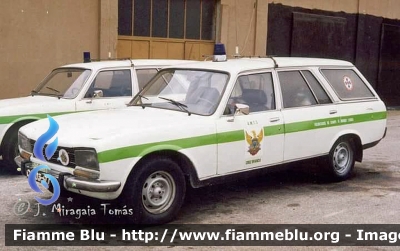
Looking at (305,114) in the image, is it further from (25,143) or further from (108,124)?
(25,143)

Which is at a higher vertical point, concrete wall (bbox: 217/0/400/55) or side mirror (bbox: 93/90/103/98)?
concrete wall (bbox: 217/0/400/55)

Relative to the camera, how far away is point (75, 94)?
8.36 m

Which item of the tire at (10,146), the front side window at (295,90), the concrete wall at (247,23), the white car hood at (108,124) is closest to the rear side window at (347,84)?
the front side window at (295,90)

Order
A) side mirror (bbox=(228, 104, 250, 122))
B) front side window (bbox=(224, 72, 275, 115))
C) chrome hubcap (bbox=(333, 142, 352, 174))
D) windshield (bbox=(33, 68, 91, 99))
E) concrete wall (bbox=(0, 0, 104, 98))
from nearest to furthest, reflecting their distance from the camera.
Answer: side mirror (bbox=(228, 104, 250, 122)) → front side window (bbox=(224, 72, 275, 115)) → chrome hubcap (bbox=(333, 142, 352, 174)) → windshield (bbox=(33, 68, 91, 99)) → concrete wall (bbox=(0, 0, 104, 98))

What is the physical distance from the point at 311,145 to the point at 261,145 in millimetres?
936

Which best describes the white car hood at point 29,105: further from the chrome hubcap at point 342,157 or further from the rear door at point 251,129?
the chrome hubcap at point 342,157

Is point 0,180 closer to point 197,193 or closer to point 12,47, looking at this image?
point 197,193

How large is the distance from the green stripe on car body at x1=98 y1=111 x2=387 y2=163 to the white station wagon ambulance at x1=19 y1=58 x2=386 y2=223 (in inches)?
0.4

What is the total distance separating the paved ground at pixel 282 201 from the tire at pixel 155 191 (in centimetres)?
29

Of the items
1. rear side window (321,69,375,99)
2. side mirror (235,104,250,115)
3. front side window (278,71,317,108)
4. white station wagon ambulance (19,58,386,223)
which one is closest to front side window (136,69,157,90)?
white station wagon ambulance (19,58,386,223)

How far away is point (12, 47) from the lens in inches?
464

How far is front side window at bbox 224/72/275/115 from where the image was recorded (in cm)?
632

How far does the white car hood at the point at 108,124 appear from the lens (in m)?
5.29

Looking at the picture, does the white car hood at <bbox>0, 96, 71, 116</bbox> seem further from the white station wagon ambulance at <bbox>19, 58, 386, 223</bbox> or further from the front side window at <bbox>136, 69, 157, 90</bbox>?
the white station wagon ambulance at <bbox>19, 58, 386, 223</bbox>
